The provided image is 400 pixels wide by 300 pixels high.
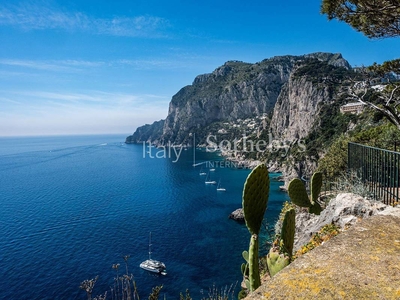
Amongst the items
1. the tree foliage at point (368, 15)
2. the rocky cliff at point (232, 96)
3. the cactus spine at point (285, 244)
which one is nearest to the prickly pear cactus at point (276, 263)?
the cactus spine at point (285, 244)

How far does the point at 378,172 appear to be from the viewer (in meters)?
5.51

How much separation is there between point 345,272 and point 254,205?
139cm

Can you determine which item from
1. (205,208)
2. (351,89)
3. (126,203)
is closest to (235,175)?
(205,208)

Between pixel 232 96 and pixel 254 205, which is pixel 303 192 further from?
pixel 232 96

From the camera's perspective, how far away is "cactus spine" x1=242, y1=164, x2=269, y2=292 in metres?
2.29

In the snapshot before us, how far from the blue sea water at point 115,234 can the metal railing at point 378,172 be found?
8104 millimetres

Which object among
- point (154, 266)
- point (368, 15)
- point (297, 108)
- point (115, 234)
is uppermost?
point (297, 108)

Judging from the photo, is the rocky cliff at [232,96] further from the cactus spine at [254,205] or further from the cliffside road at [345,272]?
the cliffside road at [345,272]

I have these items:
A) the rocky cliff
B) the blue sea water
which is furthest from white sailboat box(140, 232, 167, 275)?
the rocky cliff

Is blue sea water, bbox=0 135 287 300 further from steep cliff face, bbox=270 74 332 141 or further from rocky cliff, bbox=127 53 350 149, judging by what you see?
rocky cliff, bbox=127 53 350 149

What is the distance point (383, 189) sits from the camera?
5641 millimetres

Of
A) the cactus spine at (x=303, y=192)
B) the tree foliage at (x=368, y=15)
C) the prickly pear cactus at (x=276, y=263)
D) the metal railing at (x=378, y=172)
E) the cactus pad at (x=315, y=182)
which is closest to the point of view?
the prickly pear cactus at (x=276, y=263)

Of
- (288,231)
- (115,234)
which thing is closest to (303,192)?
(288,231)

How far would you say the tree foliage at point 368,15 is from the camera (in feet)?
21.7
